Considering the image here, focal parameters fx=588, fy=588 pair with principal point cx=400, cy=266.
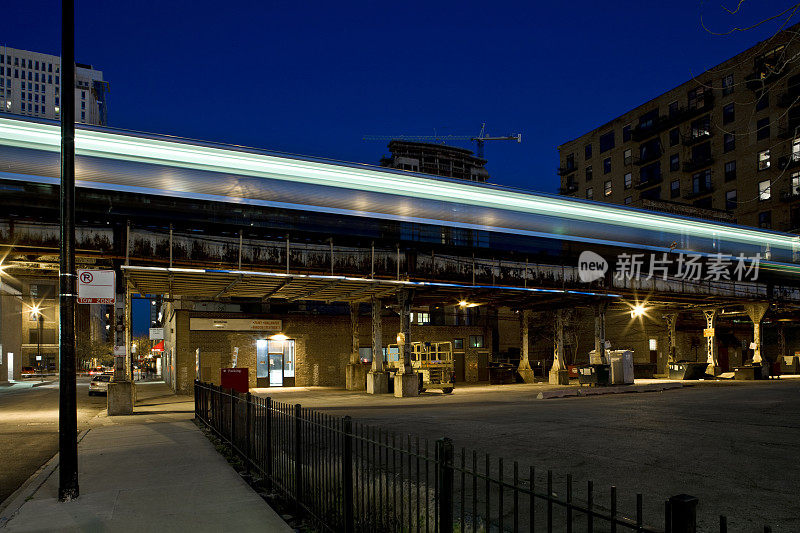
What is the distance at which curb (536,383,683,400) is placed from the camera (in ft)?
84.0

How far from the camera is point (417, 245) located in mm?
27984

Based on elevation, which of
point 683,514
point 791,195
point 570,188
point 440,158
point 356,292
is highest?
point 440,158

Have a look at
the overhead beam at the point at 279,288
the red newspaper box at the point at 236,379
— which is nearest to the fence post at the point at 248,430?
the red newspaper box at the point at 236,379

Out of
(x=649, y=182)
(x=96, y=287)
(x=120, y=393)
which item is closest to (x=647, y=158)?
(x=649, y=182)

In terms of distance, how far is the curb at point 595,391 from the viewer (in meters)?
25.6

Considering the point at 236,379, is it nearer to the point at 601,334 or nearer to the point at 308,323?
the point at 308,323

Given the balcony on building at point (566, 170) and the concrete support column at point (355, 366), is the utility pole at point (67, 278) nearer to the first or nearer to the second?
the concrete support column at point (355, 366)

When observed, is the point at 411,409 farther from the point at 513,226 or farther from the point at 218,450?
the point at 513,226

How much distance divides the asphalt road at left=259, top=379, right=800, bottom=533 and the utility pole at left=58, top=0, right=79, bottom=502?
6.31m

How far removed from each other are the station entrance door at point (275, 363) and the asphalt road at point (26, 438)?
1054 cm

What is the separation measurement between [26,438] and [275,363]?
21.6 m

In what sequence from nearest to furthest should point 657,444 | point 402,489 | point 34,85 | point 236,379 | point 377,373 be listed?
point 402,489, point 657,444, point 236,379, point 377,373, point 34,85

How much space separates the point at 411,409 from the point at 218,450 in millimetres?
9701

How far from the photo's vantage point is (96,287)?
411 inches
